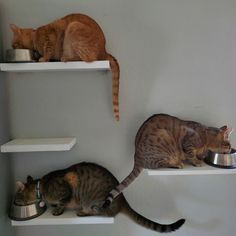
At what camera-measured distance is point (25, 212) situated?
1.17 meters

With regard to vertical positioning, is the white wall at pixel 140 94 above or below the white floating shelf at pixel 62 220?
above

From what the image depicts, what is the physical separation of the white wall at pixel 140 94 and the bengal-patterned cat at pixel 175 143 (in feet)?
0.32

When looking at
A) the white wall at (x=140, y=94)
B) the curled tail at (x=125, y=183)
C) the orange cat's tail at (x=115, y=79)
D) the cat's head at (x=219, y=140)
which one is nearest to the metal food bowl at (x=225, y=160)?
the cat's head at (x=219, y=140)

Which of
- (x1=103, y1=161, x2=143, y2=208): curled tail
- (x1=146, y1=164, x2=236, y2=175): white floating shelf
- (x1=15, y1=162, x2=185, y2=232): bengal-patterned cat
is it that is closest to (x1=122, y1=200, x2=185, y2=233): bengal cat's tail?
(x1=15, y1=162, x2=185, y2=232): bengal-patterned cat

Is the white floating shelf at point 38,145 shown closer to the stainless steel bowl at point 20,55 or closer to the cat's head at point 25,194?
the cat's head at point 25,194

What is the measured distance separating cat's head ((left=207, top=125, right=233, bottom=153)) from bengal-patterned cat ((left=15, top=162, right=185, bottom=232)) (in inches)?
16.8

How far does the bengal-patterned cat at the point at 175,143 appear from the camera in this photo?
1.17m

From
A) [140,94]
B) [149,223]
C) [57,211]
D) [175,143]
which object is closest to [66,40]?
[140,94]

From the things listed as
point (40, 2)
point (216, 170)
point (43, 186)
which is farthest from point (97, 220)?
point (40, 2)

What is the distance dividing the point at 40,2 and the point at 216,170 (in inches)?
46.2

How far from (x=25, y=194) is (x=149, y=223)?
65 cm

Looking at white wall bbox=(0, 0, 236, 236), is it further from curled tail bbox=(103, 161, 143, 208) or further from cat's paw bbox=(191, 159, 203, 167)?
cat's paw bbox=(191, 159, 203, 167)

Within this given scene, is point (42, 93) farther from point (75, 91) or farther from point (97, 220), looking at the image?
point (97, 220)

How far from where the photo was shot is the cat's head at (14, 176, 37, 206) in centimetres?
118
